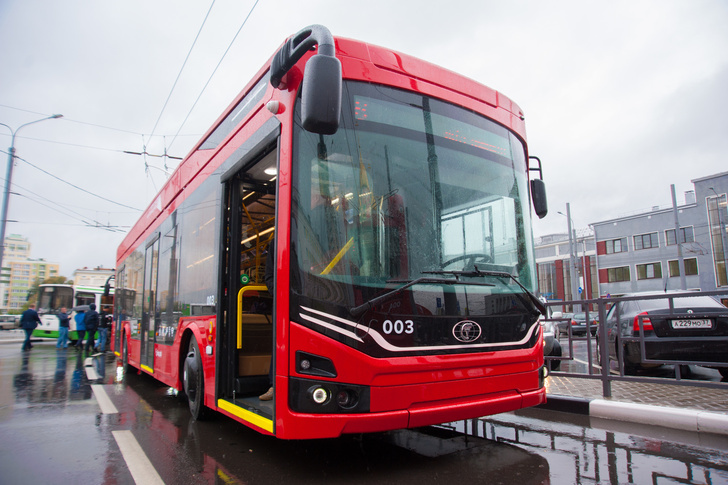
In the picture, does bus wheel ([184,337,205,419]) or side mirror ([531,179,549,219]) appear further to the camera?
bus wheel ([184,337,205,419])

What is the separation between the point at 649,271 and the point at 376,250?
5369 centimetres

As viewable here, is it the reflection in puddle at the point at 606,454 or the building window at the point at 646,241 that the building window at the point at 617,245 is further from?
the reflection in puddle at the point at 606,454

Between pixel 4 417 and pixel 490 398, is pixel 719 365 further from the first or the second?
pixel 4 417

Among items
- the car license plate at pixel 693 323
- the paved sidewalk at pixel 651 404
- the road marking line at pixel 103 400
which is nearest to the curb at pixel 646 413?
the paved sidewalk at pixel 651 404

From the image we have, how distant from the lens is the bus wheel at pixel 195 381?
5.30 meters

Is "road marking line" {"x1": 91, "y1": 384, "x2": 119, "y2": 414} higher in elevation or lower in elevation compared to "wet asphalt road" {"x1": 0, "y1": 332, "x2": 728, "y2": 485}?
lower

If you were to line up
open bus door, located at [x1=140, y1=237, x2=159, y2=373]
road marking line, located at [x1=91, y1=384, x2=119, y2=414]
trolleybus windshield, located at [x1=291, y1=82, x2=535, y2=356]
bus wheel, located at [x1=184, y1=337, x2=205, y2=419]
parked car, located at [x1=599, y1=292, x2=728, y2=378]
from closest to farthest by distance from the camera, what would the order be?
1. trolleybus windshield, located at [x1=291, y1=82, x2=535, y2=356]
2. bus wheel, located at [x1=184, y1=337, x2=205, y2=419]
3. parked car, located at [x1=599, y1=292, x2=728, y2=378]
4. road marking line, located at [x1=91, y1=384, x2=119, y2=414]
5. open bus door, located at [x1=140, y1=237, x2=159, y2=373]

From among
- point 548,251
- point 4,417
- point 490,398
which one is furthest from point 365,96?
point 548,251

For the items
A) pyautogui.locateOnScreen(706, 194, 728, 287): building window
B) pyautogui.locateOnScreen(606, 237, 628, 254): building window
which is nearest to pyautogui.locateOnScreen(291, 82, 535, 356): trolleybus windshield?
pyautogui.locateOnScreen(706, 194, 728, 287): building window

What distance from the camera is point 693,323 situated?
5750 millimetres

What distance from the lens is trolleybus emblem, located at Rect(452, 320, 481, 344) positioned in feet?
11.7

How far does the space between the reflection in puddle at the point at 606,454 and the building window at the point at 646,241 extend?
50.6m

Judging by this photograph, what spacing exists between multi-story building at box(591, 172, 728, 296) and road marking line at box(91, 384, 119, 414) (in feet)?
118

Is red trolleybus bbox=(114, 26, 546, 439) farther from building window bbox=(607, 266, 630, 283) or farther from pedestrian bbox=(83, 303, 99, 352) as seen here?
building window bbox=(607, 266, 630, 283)
